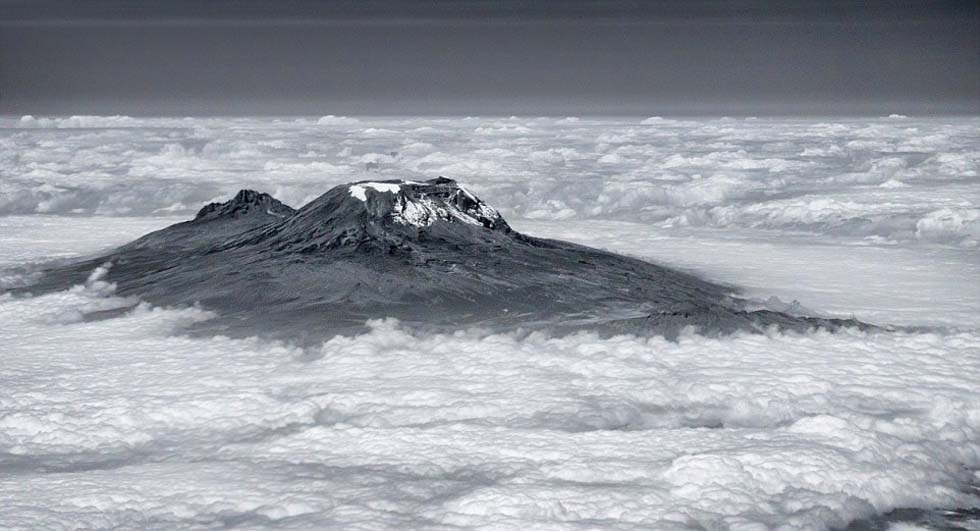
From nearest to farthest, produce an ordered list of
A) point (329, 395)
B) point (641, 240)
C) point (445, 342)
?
point (329, 395)
point (445, 342)
point (641, 240)

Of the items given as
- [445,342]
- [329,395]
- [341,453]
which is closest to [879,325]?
[445,342]

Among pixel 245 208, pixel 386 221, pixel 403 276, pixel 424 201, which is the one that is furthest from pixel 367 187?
pixel 245 208

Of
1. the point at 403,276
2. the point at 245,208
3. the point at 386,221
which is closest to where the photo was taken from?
the point at 403,276

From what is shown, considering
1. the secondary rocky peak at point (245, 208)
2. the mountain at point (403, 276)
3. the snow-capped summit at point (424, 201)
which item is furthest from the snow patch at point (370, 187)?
the secondary rocky peak at point (245, 208)

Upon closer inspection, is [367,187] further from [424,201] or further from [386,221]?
[424,201]

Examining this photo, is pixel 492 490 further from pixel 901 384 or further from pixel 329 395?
pixel 901 384

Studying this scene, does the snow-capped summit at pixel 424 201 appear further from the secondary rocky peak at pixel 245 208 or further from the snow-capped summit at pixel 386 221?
the secondary rocky peak at pixel 245 208
